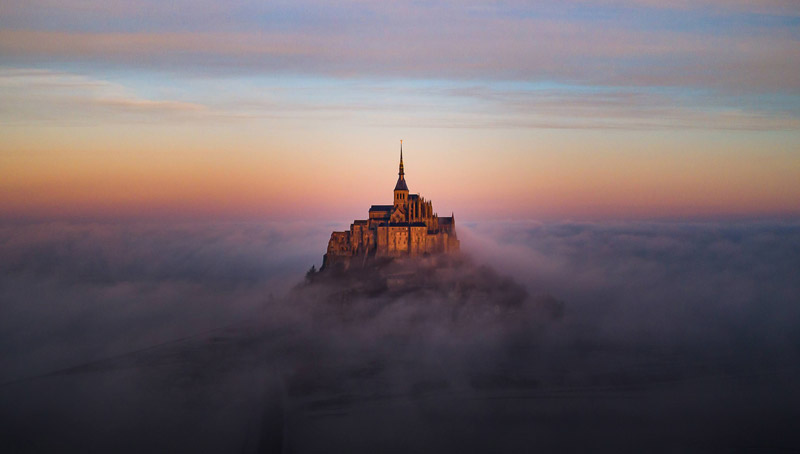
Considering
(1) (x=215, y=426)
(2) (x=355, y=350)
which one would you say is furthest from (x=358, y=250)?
(1) (x=215, y=426)

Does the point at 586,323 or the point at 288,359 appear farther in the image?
the point at 586,323

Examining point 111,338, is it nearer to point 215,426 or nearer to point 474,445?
point 215,426

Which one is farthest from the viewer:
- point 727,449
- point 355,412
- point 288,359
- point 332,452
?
point 288,359

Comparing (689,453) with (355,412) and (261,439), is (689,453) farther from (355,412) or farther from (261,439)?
(261,439)

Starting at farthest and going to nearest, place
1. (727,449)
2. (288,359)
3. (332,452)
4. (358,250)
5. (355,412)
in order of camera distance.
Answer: (288,359) → (358,250) → (355,412) → (727,449) → (332,452)

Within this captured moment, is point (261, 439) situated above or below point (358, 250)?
below

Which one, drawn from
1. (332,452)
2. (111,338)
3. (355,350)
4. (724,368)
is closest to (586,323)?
(724,368)
